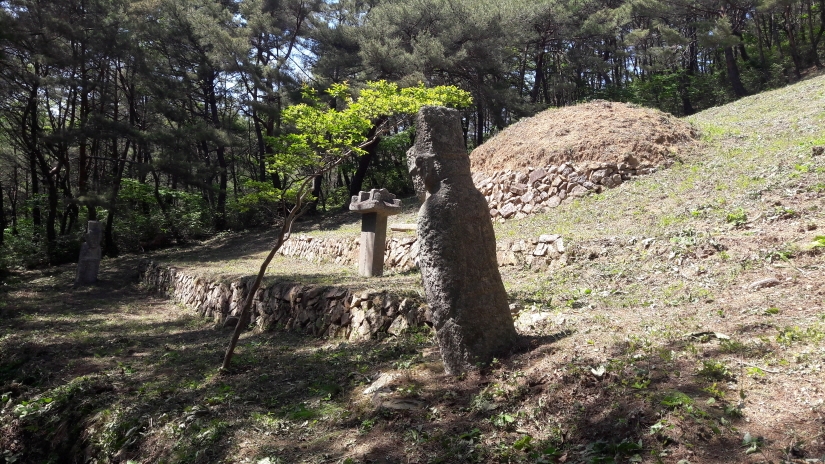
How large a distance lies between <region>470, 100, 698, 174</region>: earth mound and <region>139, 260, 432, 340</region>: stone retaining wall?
21.7 feet

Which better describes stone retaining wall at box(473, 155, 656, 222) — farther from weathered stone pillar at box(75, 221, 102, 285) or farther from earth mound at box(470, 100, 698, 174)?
weathered stone pillar at box(75, 221, 102, 285)

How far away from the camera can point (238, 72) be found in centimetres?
2170

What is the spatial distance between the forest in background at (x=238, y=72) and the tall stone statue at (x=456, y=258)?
11.2 m

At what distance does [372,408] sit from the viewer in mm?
4156

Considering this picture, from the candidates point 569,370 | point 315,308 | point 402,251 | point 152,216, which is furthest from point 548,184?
point 152,216

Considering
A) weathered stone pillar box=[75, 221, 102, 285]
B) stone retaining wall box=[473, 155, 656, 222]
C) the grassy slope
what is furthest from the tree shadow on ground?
weathered stone pillar box=[75, 221, 102, 285]

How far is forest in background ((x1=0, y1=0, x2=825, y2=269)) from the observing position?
17484 millimetres

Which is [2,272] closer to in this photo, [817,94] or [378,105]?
[378,105]

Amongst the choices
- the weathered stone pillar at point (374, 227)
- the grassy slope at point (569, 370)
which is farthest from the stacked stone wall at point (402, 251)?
the weathered stone pillar at point (374, 227)

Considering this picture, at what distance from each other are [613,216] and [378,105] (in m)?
4.51

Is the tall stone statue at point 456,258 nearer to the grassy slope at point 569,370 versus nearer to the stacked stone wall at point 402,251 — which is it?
the grassy slope at point 569,370

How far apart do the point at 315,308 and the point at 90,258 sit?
33.7 ft

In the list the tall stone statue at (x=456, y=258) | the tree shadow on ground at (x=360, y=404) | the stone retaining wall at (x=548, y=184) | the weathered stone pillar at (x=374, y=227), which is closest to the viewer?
the tree shadow on ground at (x=360, y=404)

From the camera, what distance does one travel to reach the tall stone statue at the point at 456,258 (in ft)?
14.1
